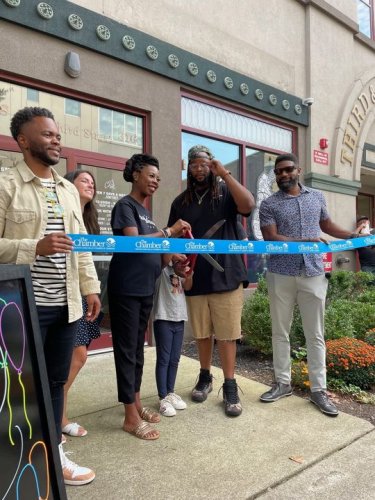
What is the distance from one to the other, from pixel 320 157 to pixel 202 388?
5629 millimetres

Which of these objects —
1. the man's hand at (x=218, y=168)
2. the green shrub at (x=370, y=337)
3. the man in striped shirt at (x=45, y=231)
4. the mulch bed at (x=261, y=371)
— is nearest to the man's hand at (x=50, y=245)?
the man in striped shirt at (x=45, y=231)

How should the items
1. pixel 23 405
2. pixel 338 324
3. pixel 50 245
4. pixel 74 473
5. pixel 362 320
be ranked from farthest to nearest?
pixel 362 320 → pixel 338 324 → pixel 74 473 → pixel 50 245 → pixel 23 405

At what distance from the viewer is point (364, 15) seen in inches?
369

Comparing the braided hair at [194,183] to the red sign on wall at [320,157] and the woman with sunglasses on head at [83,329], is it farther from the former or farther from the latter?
the red sign on wall at [320,157]

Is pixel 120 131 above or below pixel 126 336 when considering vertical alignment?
above

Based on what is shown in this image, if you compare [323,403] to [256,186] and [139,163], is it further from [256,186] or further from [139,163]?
[256,186]

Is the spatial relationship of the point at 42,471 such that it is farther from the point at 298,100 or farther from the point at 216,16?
the point at 298,100

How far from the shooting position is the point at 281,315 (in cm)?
374

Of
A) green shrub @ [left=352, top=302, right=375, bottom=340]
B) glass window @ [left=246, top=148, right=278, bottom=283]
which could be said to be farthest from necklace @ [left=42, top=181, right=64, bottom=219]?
glass window @ [left=246, top=148, right=278, bottom=283]

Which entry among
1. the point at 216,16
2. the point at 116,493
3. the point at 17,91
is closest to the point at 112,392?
the point at 116,493

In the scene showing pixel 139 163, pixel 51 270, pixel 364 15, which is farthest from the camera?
pixel 364 15

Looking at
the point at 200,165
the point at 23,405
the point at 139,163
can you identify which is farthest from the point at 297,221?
the point at 23,405

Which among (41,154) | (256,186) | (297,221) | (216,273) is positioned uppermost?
(256,186)

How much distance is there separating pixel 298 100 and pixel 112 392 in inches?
234
